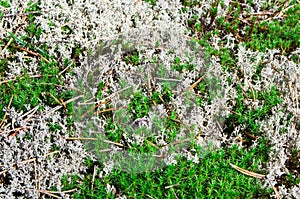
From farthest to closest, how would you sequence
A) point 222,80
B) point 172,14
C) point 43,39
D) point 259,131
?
point 172,14, point 43,39, point 222,80, point 259,131

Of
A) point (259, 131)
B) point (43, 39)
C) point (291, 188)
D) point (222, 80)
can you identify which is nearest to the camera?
point (291, 188)

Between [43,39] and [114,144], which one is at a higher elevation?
[43,39]

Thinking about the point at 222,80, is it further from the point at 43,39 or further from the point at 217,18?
the point at 43,39

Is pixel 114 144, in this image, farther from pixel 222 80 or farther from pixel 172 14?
pixel 172 14

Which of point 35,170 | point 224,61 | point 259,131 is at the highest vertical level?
point 224,61

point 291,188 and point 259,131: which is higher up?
point 259,131

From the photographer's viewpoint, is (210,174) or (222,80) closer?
(210,174)

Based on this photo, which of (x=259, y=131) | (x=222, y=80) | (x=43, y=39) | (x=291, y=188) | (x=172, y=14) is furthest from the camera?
(x=172, y=14)

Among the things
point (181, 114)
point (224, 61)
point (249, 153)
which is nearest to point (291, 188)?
point (249, 153)

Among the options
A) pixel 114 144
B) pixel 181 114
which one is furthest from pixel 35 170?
pixel 181 114
